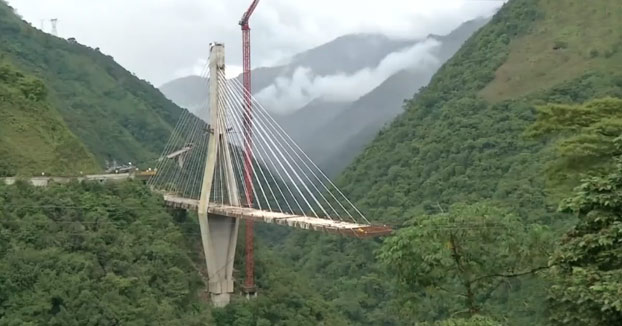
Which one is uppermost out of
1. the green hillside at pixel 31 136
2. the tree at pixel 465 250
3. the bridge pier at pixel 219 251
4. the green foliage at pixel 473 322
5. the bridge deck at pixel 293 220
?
the green hillside at pixel 31 136

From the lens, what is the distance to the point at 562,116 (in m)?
13.8

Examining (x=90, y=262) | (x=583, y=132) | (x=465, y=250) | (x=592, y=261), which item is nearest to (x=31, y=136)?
(x=90, y=262)

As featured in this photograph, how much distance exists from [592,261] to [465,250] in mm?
2656

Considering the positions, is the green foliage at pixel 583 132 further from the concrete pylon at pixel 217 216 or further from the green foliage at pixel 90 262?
the concrete pylon at pixel 217 216

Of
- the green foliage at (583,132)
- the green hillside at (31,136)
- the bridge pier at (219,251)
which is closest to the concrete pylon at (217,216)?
the bridge pier at (219,251)

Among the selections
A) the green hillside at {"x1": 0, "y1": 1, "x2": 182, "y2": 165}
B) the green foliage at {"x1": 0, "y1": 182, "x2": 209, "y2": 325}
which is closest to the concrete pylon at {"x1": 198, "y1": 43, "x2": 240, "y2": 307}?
the green foliage at {"x1": 0, "y1": 182, "x2": 209, "y2": 325}

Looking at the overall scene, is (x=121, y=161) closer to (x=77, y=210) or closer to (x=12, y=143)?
(x=12, y=143)

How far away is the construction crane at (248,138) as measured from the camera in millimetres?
21250

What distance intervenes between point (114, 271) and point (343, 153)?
120 ft

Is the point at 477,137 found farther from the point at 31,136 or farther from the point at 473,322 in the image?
the point at 473,322

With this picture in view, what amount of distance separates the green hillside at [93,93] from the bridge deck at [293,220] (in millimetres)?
15740

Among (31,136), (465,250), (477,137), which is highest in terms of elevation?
(31,136)

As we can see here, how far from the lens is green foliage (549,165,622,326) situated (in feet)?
19.4

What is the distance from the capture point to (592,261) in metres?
6.54
